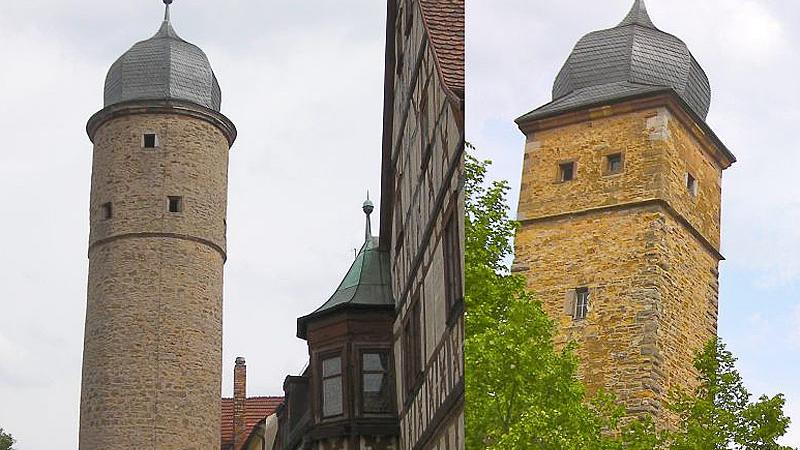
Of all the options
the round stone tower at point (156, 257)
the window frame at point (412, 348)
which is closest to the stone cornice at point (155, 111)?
the round stone tower at point (156, 257)

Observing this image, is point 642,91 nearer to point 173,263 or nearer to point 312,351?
point 312,351

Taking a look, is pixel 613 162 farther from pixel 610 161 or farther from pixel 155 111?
pixel 155 111

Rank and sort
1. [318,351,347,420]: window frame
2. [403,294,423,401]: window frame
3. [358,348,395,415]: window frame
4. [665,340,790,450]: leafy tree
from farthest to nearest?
[318,351,347,420]: window frame
[358,348,395,415]: window frame
[403,294,423,401]: window frame
[665,340,790,450]: leafy tree

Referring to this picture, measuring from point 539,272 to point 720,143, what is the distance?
731 mm

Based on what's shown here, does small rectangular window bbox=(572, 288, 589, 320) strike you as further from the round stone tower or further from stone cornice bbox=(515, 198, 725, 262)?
the round stone tower

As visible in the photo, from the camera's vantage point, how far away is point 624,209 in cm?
Result: 498

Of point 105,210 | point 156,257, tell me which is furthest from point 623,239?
point 105,210

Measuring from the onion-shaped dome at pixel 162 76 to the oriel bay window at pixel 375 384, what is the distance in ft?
51.2

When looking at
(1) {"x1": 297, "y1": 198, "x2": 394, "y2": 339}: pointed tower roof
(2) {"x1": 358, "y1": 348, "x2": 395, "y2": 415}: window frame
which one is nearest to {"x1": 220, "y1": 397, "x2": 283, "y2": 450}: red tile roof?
(1) {"x1": 297, "y1": 198, "x2": 394, "y2": 339}: pointed tower roof

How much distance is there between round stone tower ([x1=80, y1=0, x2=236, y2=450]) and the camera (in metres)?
25.6

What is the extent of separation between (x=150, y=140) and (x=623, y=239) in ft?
76.0

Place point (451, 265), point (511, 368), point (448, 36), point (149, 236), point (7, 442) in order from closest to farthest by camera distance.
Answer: point (511, 368)
point (451, 265)
point (448, 36)
point (7, 442)
point (149, 236)

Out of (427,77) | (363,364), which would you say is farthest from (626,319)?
(363,364)

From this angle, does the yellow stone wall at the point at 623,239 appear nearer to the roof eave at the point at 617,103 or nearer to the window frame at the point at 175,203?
the roof eave at the point at 617,103
